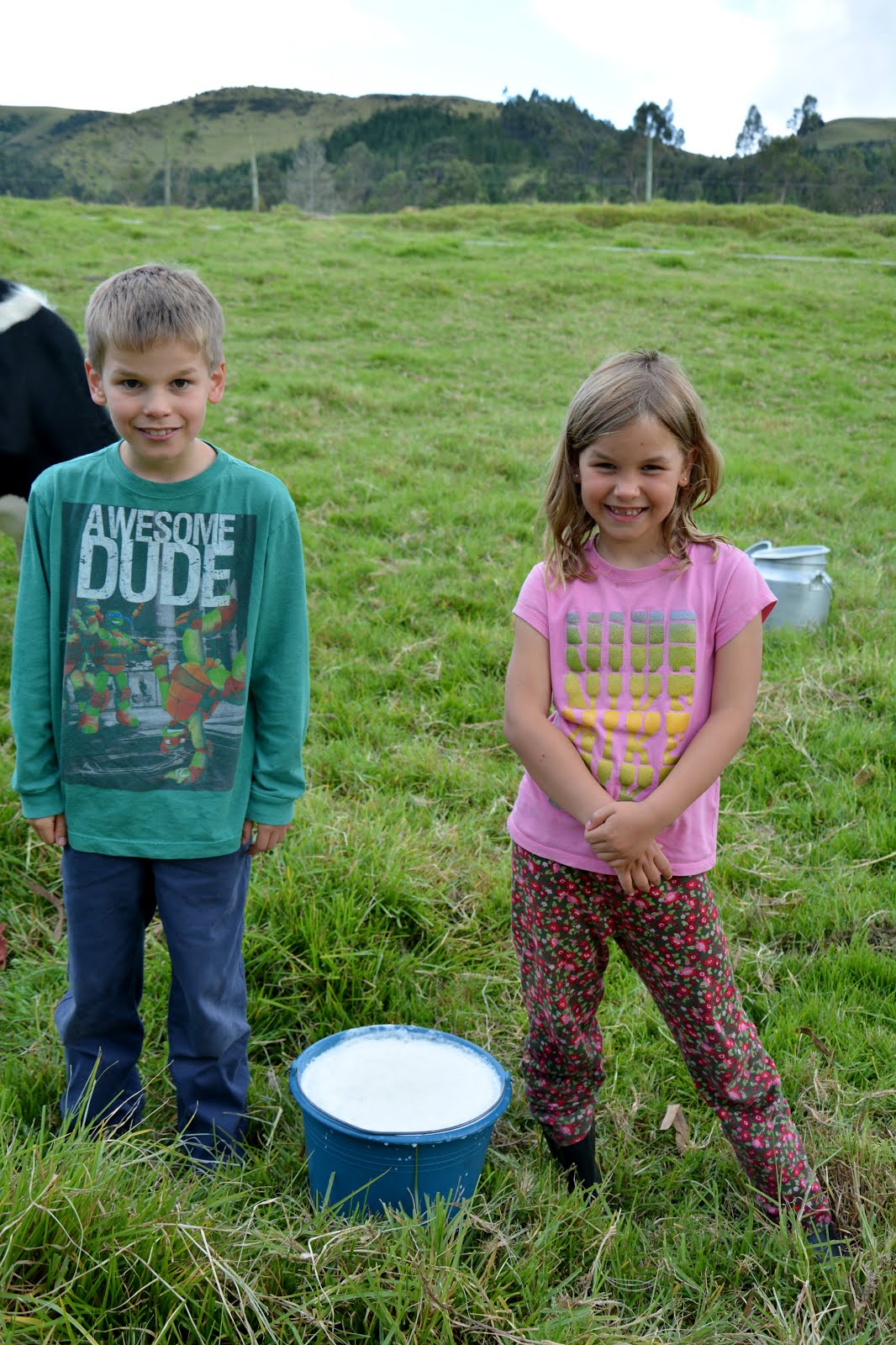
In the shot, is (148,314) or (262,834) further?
(262,834)

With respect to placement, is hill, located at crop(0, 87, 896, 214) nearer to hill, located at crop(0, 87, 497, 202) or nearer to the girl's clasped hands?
hill, located at crop(0, 87, 497, 202)

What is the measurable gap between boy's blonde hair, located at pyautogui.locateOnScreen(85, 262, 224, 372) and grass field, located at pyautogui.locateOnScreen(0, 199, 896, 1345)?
134 centimetres

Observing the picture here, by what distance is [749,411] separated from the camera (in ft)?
33.1

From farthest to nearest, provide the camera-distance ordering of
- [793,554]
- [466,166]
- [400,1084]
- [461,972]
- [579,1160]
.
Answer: [466,166], [793,554], [461,972], [579,1160], [400,1084]

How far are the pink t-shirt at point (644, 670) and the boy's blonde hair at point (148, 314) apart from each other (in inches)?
32.4

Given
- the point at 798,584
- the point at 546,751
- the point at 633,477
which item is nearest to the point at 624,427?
the point at 633,477

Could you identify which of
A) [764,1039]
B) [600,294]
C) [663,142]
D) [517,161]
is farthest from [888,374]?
[517,161]

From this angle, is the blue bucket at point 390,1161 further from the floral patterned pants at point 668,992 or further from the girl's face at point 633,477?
the girl's face at point 633,477

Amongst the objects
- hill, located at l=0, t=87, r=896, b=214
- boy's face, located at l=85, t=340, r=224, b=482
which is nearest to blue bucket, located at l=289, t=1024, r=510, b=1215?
boy's face, located at l=85, t=340, r=224, b=482

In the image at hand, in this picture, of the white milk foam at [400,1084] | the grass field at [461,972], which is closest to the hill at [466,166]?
the grass field at [461,972]

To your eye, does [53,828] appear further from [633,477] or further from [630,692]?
[633,477]

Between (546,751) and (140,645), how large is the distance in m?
0.78

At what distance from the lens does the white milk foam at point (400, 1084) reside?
78.8 inches

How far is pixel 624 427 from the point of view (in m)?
1.97
